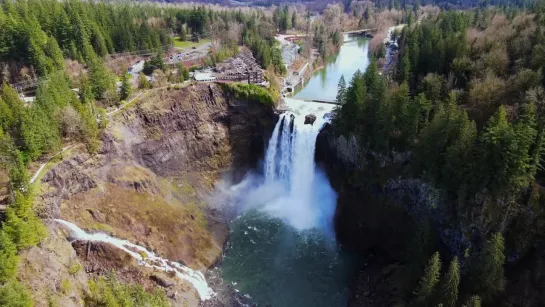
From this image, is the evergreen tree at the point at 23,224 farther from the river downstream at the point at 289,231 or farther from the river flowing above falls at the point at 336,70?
the river flowing above falls at the point at 336,70

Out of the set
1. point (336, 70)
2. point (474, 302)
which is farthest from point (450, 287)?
point (336, 70)

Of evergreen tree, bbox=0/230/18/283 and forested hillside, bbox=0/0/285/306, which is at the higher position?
forested hillside, bbox=0/0/285/306

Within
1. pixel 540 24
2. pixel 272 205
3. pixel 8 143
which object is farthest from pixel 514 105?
pixel 8 143

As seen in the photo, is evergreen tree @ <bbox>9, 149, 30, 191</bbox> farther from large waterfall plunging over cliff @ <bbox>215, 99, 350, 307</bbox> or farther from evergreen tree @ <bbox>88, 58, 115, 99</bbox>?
large waterfall plunging over cliff @ <bbox>215, 99, 350, 307</bbox>

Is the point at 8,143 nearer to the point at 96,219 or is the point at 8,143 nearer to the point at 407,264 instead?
the point at 96,219

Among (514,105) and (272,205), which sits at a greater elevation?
(514,105)

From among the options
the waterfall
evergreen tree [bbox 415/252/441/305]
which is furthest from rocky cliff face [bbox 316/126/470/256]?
evergreen tree [bbox 415/252/441/305]
